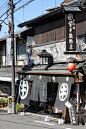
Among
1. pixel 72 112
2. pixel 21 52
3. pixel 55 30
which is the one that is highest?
pixel 55 30

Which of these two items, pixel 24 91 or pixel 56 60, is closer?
pixel 56 60

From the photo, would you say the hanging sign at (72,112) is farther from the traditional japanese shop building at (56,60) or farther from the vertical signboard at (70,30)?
the vertical signboard at (70,30)

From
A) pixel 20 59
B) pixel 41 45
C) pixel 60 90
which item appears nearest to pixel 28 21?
pixel 41 45

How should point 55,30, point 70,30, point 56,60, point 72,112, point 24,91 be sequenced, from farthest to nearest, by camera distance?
point 24,91 < point 55,30 < point 56,60 < point 72,112 < point 70,30

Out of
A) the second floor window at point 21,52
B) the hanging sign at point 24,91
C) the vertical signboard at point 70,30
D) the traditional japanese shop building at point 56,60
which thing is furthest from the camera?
the second floor window at point 21,52

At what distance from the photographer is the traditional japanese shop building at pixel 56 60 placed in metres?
15.5

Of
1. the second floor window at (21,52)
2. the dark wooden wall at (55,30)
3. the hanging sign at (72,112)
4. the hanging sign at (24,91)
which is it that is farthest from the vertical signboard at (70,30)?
the second floor window at (21,52)

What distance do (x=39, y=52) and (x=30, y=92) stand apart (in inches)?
133

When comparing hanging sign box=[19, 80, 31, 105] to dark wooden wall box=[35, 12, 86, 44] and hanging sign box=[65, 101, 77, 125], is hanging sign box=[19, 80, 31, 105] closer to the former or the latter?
dark wooden wall box=[35, 12, 86, 44]

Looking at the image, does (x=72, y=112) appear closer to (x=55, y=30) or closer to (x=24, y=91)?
(x=24, y=91)

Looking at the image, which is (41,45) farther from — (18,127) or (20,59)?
(18,127)

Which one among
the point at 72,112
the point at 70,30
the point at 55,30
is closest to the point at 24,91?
the point at 55,30

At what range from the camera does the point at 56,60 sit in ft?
60.3

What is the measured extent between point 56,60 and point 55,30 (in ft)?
8.11
